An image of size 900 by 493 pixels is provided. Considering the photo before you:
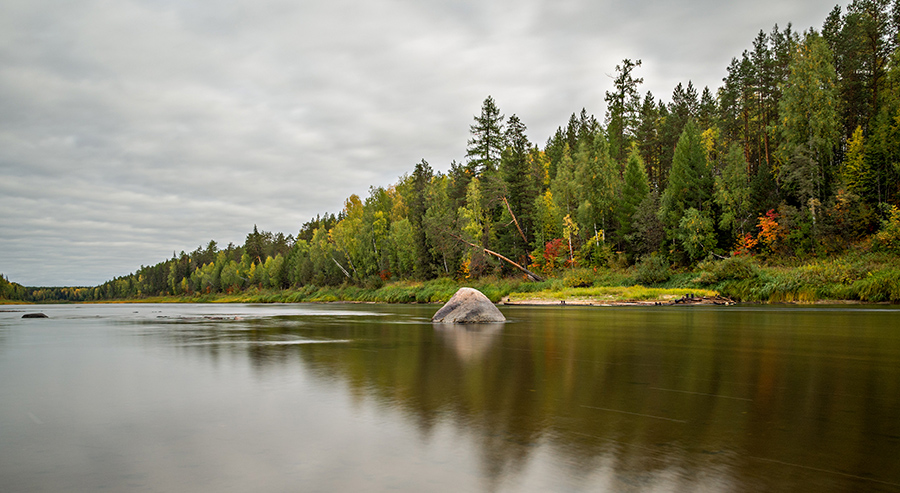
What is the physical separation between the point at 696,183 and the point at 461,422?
50.0 metres

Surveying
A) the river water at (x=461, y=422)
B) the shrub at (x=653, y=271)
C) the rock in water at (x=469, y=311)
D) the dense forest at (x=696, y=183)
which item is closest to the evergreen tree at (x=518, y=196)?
the dense forest at (x=696, y=183)

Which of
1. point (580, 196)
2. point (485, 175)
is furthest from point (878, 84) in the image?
point (485, 175)

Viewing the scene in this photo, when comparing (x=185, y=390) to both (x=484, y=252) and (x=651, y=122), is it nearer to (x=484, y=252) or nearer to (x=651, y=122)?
(x=484, y=252)

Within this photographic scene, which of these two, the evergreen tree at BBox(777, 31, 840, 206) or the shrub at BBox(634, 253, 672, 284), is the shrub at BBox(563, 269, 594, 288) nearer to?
the shrub at BBox(634, 253, 672, 284)

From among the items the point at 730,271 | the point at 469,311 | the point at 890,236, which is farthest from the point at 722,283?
the point at 469,311

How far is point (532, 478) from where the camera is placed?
3.23 meters

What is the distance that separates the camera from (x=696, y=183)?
47469 millimetres

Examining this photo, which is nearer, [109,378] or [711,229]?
[109,378]

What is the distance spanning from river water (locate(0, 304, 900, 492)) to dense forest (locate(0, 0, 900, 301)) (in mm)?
36154

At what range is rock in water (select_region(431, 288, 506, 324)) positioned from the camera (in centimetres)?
2014

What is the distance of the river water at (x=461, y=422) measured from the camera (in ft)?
10.8

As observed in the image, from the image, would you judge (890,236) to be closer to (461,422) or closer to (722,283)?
(722,283)

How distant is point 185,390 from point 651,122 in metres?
74.2

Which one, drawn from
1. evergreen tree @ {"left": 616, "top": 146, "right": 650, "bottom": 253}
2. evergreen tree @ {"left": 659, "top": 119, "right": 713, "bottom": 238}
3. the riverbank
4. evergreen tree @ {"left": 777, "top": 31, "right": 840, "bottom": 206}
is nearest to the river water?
the riverbank
